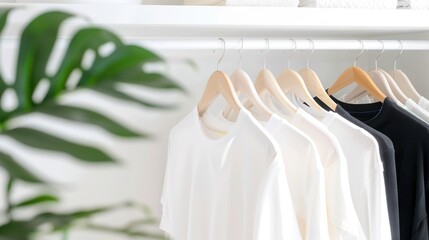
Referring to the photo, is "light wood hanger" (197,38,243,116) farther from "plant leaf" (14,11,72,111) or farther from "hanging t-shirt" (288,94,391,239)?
"plant leaf" (14,11,72,111)

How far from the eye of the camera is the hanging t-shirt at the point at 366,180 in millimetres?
1045

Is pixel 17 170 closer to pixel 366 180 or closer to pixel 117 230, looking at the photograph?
pixel 117 230

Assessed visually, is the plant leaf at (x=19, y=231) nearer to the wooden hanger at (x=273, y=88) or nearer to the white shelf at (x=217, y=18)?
the white shelf at (x=217, y=18)

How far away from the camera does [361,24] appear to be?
1166 millimetres

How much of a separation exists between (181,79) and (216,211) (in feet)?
1.63

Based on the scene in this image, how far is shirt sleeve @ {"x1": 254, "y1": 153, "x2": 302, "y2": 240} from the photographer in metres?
0.96

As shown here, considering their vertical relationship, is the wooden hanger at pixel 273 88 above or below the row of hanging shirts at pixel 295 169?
above

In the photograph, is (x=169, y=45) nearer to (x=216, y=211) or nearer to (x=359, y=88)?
(x=216, y=211)

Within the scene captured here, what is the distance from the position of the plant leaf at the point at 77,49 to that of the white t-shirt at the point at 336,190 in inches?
31.5

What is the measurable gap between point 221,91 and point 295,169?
0.21 m

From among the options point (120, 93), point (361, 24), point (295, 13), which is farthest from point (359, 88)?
point (120, 93)

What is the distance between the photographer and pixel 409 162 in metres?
1.14

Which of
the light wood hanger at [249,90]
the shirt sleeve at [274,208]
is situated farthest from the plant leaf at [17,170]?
the light wood hanger at [249,90]

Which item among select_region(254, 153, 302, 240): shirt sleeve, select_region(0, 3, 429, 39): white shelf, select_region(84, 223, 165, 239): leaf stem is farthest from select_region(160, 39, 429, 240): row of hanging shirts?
select_region(84, 223, 165, 239): leaf stem
